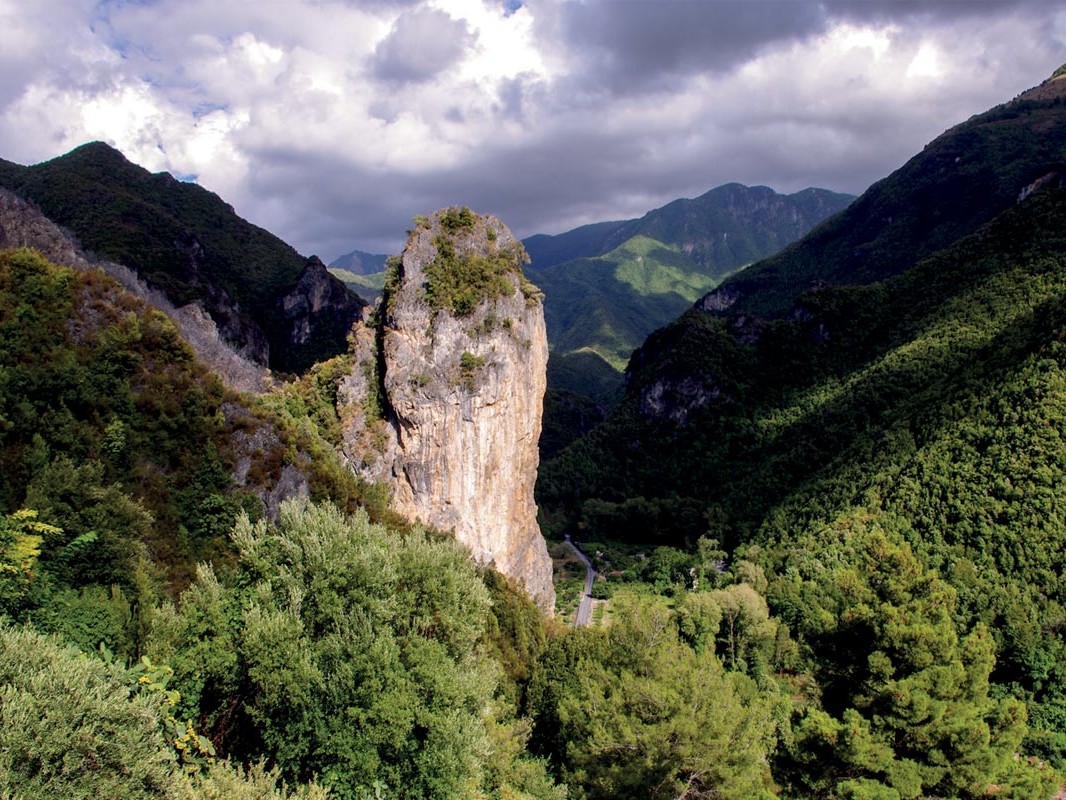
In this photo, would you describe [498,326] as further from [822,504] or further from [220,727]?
[822,504]

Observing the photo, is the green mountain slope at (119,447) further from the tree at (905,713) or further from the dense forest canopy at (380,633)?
the tree at (905,713)

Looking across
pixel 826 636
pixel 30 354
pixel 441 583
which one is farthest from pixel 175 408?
pixel 826 636

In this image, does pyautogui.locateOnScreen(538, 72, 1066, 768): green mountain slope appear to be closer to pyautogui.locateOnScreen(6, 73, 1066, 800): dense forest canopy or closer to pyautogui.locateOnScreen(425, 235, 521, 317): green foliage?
pyautogui.locateOnScreen(6, 73, 1066, 800): dense forest canopy

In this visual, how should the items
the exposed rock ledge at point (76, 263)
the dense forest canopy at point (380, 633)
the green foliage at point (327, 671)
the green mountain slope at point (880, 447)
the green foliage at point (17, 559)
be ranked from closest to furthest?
1. the dense forest canopy at point (380, 633)
2. the green foliage at point (327, 671)
3. the green foliage at point (17, 559)
4. the exposed rock ledge at point (76, 263)
5. the green mountain slope at point (880, 447)

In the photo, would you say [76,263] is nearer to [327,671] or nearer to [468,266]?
[468,266]

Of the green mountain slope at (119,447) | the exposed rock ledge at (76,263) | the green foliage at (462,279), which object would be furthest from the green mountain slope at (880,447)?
the exposed rock ledge at (76,263)

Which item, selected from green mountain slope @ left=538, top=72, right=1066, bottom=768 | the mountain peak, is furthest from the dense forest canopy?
the mountain peak

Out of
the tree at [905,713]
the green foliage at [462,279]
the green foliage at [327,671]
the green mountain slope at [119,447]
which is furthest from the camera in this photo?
the green foliage at [462,279]
